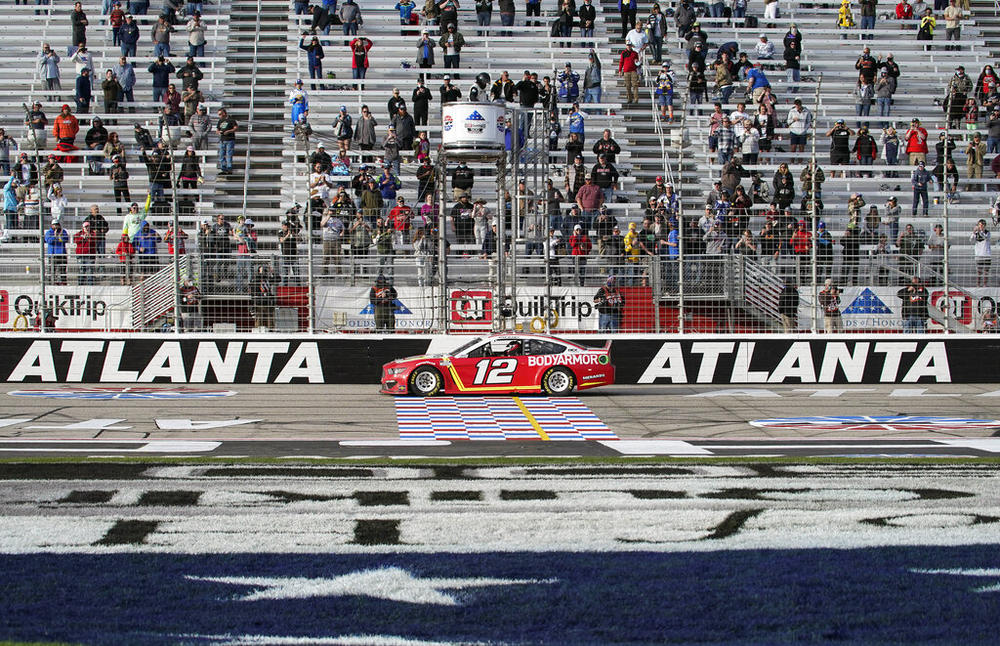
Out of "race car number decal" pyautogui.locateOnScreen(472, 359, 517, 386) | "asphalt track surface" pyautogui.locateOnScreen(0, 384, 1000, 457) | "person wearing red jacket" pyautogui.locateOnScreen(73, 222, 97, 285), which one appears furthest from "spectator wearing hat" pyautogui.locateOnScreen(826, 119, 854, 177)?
"person wearing red jacket" pyautogui.locateOnScreen(73, 222, 97, 285)

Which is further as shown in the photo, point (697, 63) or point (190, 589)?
point (697, 63)

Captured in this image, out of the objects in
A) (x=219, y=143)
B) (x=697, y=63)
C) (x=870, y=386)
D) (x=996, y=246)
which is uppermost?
(x=697, y=63)

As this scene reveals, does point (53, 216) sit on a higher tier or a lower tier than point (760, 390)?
higher

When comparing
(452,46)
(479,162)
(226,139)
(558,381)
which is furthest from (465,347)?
(452,46)

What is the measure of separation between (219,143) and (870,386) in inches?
589

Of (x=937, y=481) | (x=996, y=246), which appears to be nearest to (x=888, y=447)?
(x=937, y=481)

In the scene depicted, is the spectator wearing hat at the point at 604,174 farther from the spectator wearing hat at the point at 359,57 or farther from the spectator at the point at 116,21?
the spectator at the point at 116,21

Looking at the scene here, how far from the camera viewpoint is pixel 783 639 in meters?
5.35

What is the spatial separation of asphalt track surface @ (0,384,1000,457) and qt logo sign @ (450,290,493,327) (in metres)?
1.92

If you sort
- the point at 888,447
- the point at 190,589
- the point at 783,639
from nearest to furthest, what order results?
the point at 783,639
the point at 190,589
the point at 888,447

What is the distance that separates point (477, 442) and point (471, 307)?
687 centimetres

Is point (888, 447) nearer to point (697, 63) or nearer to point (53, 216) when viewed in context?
point (53, 216)

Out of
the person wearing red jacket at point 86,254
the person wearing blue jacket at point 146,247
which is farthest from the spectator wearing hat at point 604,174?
the person wearing red jacket at point 86,254

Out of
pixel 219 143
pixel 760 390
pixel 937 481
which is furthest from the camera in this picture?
pixel 219 143
